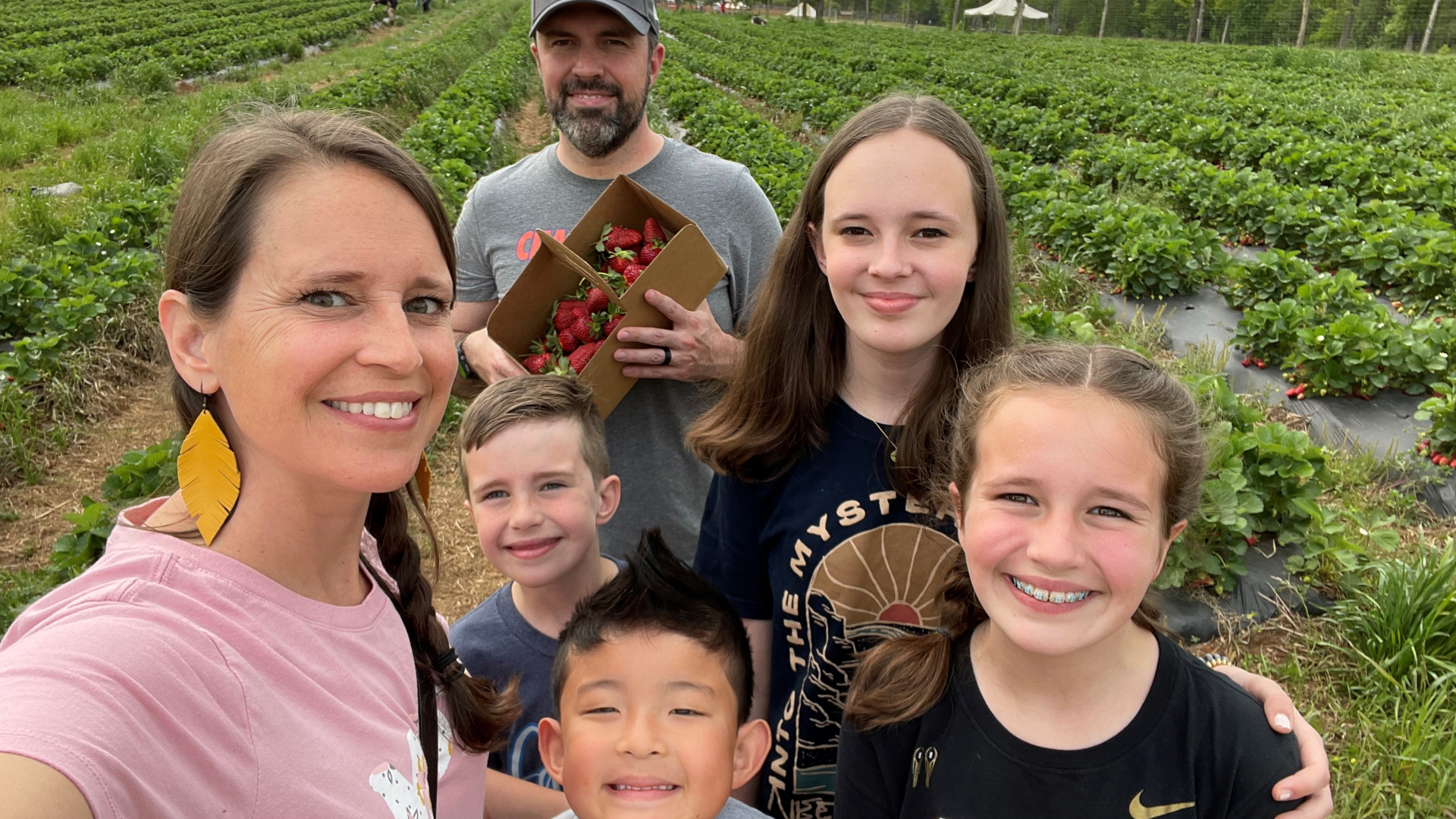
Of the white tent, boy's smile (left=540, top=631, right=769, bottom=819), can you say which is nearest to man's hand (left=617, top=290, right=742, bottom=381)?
boy's smile (left=540, top=631, right=769, bottom=819)

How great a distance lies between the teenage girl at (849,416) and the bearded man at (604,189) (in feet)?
2.21

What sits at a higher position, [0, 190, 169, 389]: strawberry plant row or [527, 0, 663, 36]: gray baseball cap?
[527, 0, 663, 36]: gray baseball cap

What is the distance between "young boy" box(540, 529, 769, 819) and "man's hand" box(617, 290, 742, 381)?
659 millimetres

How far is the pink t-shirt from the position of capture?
896 millimetres

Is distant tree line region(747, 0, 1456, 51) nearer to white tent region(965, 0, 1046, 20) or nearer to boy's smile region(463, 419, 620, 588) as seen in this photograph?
white tent region(965, 0, 1046, 20)

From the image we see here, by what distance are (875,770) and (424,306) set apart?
1213mm

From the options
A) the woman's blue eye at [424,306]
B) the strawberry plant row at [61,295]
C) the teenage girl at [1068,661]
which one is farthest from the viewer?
the strawberry plant row at [61,295]

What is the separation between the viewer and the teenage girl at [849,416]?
189 cm

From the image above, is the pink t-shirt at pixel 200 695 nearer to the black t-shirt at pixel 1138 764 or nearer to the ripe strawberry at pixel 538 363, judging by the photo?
the black t-shirt at pixel 1138 764

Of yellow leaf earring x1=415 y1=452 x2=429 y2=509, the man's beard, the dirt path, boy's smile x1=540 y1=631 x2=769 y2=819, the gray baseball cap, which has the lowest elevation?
the dirt path

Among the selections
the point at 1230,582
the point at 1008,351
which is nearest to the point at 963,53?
the point at 1230,582

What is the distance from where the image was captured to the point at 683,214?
9.65 ft

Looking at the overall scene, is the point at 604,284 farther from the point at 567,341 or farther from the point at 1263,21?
the point at 1263,21

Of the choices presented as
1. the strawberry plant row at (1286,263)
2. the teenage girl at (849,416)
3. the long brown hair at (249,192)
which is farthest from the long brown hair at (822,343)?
the strawberry plant row at (1286,263)
